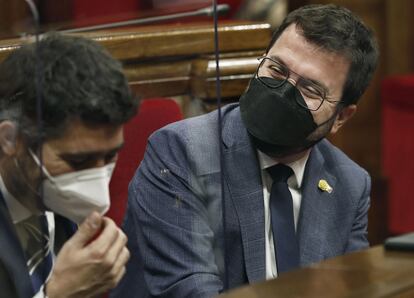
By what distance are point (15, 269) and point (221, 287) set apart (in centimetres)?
26

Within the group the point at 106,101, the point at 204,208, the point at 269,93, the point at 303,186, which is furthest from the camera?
the point at 303,186

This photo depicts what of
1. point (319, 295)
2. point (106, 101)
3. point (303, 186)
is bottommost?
point (303, 186)

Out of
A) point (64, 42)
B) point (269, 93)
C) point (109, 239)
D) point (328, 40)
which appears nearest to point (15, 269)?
point (109, 239)

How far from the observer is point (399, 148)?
8.82ft

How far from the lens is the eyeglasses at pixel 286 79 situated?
117 centimetres

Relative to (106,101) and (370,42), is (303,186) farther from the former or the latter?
(106,101)

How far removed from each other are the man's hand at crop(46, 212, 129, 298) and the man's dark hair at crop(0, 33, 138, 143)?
9 centimetres

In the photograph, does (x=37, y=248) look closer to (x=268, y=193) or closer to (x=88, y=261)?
(x=88, y=261)

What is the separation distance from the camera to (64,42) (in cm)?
83

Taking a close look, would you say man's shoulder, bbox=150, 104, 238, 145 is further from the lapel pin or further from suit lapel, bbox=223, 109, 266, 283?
the lapel pin

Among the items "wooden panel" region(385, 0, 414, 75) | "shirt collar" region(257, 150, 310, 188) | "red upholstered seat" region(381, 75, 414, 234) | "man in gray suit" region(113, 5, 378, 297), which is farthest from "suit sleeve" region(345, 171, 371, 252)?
"wooden panel" region(385, 0, 414, 75)

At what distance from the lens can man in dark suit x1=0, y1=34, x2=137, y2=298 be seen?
0.82 m

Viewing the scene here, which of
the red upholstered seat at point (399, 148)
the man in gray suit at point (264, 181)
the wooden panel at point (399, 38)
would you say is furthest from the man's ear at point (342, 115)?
the wooden panel at point (399, 38)

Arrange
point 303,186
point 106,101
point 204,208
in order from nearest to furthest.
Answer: point 106,101, point 204,208, point 303,186
